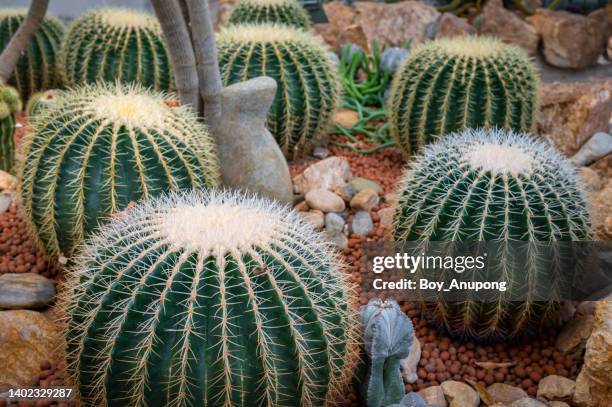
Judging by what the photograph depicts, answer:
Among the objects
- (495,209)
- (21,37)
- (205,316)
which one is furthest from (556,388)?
(21,37)

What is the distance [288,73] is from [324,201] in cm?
83

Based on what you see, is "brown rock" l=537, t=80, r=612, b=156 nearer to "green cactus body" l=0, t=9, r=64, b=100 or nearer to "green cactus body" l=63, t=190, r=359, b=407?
"green cactus body" l=63, t=190, r=359, b=407

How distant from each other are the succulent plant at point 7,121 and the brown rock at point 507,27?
14.4 ft

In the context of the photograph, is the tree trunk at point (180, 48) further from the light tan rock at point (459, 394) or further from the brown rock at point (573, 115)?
the brown rock at point (573, 115)

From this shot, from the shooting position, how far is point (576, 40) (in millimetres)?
6191

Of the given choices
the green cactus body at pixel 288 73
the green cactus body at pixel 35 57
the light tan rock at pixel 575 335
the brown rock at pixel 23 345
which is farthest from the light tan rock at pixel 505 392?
the green cactus body at pixel 35 57

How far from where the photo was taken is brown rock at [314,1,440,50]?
626 cm

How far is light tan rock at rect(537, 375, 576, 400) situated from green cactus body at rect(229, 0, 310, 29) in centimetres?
338

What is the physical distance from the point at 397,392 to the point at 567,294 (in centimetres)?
74

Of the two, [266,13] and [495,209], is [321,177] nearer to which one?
[495,209]

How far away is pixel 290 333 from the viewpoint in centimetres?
182

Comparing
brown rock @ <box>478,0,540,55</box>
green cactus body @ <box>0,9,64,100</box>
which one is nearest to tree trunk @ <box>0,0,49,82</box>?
green cactus body @ <box>0,9,64,100</box>

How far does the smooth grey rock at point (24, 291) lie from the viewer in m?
2.57

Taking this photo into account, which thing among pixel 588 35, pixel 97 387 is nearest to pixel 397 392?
pixel 97 387
